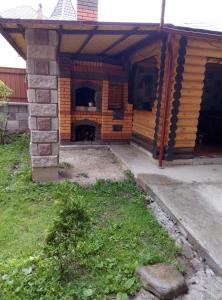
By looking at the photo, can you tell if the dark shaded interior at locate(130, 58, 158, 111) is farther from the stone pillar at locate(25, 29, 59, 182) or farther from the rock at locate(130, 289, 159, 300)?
the rock at locate(130, 289, 159, 300)

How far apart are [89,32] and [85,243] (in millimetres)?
3295

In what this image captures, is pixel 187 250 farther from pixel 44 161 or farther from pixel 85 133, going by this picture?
pixel 85 133

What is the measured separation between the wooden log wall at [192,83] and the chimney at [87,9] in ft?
10.6

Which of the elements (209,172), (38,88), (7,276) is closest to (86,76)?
(38,88)

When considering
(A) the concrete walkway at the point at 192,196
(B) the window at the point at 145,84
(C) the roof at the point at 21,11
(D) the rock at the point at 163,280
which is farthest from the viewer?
(C) the roof at the point at 21,11

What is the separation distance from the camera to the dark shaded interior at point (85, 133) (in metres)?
7.80

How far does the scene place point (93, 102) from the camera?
7699 millimetres

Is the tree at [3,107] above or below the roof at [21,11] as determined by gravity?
below

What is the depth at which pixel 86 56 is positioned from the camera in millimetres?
7277

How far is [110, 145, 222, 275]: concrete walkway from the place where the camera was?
2934mm

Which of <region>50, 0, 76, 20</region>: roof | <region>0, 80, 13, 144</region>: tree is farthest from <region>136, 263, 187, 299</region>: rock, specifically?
<region>50, 0, 76, 20</region>: roof

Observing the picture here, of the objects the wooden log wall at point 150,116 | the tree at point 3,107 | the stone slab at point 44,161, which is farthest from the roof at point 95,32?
the tree at point 3,107

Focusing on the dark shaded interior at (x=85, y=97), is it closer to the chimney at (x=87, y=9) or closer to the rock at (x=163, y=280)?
the chimney at (x=87, y=9)

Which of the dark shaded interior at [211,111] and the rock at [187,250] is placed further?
the dark shaded interior at [211,111]
